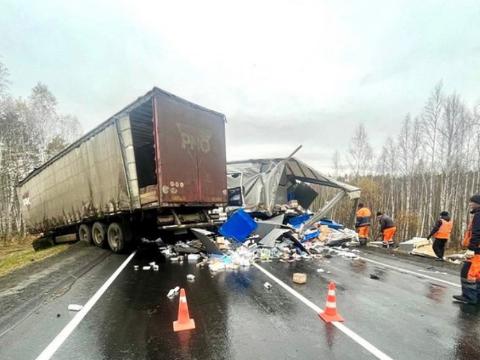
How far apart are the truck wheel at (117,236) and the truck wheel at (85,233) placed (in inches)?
61.1

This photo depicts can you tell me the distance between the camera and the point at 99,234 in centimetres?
923

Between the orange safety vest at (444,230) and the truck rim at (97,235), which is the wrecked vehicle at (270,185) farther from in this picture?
the truck rim at (97,235)

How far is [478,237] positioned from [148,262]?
21.8 feet

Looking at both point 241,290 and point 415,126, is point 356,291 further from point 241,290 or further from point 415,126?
point 415,126

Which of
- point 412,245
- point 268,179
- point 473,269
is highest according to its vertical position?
point 268,179

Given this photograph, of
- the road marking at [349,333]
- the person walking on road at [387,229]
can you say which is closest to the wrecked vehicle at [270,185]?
the person walking on road at [387,229]

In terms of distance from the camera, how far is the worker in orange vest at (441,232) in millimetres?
8656

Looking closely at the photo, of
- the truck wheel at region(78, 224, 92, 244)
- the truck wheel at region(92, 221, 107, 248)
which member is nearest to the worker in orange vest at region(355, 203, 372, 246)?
the truck wheel at region(92, 221, 107, 248)

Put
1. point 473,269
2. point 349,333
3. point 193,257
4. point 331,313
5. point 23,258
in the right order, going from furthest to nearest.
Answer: point 23,258 < point 193,257 < point 473,269 < point 331,313 < point 349,333

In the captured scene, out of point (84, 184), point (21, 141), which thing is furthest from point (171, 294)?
point (21, 141)

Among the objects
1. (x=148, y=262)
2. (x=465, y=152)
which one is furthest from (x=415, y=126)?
(x=148, y=262)

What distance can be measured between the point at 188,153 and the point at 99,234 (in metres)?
4.26

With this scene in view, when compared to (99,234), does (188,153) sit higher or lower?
higher

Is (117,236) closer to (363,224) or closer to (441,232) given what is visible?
(363,224)
